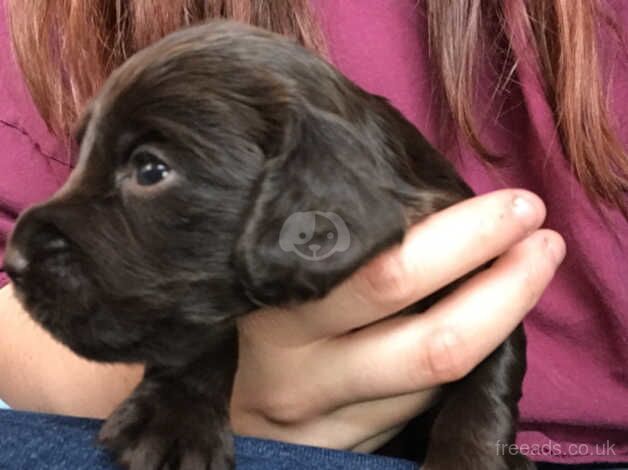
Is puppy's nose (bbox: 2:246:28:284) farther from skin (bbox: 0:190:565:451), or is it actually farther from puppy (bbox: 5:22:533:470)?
skin (bbox: 0:190:565:451)

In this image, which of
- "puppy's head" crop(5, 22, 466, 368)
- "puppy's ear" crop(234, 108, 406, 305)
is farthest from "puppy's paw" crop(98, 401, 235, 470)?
"puppy's ear" crop(234, 108, 406, 305)

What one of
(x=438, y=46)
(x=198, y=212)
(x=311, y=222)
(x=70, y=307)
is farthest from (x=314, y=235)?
(x=438, y=46)

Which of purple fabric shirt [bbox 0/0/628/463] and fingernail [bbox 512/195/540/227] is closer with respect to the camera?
fingernail [bbox 512/195/540/227]

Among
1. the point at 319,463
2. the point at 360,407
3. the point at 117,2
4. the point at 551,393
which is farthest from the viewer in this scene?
the point at 117,2

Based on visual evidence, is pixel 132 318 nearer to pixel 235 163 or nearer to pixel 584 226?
pixel 235 163

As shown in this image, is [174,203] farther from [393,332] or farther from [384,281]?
[393,332]

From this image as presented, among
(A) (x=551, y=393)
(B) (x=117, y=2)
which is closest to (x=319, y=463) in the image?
(A) (x=551, y=393)
